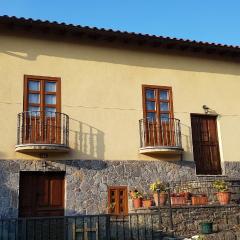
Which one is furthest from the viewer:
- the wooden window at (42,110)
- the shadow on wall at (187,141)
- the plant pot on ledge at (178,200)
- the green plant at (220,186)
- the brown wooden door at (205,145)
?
the brown wooden door at (205,145)

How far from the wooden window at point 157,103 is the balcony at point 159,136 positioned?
0.22 metres

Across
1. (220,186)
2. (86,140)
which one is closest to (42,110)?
(86,140)

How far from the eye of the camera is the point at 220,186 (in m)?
13.5

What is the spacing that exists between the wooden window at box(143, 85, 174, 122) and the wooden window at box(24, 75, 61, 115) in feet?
10.2

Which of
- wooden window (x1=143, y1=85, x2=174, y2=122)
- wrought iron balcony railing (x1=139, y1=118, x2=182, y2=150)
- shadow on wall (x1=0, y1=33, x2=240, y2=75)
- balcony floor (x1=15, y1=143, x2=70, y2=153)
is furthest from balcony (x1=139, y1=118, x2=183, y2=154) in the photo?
balcony floor (x1=15, y1=143, x2=70, y2=153)

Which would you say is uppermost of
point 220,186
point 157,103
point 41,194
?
point 157,103

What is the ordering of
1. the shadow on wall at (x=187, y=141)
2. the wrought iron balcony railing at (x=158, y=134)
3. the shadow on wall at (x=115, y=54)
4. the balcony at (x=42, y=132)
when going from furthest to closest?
the shadow on wall at (x=187, y=141) < the wrought iron balcony railing at (x=158, y=134) < the shadow on wall at (x=115, y=54) < the balcony at (x=42, y=132)

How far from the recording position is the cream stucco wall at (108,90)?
1309cm

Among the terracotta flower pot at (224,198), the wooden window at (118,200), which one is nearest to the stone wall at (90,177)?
the wooden window at (118,200)

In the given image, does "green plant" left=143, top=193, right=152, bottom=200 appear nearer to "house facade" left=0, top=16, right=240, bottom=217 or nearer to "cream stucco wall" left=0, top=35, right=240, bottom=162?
"house facade" left=0, top=16, right=240, bottom=217

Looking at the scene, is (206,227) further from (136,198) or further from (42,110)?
(42,110)

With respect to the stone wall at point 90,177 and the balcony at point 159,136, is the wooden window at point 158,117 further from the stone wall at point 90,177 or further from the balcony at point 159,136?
the stone wall at point 90,177

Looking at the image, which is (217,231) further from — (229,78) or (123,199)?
(229,78)

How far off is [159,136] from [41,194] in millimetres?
4357
